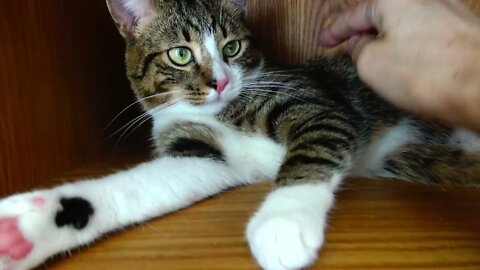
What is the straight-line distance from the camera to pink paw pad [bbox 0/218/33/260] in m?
0.65

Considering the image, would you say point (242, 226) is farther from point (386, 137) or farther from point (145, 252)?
point (386, 137)

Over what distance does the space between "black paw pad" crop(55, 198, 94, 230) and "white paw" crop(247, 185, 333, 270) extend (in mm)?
218

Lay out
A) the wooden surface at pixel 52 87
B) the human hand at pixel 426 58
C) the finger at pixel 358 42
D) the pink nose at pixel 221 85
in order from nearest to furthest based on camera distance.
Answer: the human hand at pixel 426 58 → the finger at pixel 358 42 → the wooden surface at pixel 52 87 → the pink nose at pixel 221 85

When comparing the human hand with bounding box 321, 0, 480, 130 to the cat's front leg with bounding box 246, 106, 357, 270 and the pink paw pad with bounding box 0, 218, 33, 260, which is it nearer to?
the cat's front leg with bounding box 246, 106, 357, 270

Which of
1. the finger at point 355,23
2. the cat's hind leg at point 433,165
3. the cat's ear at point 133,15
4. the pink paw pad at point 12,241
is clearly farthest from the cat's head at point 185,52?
the pink paw pad at point 12,241

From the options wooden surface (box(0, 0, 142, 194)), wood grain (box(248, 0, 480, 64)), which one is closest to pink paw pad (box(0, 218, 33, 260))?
wooden surface (box(0, 0, 142, 194))

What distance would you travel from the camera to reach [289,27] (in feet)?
4.64

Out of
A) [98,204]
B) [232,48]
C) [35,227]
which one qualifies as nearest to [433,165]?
[232,48]

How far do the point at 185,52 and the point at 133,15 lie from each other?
147 mm

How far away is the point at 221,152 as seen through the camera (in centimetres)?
108

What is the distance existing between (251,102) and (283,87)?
0.07 metres

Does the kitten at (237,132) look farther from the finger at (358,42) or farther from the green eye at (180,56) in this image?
the finger at (358,42)

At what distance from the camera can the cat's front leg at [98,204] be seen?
0.67 metres

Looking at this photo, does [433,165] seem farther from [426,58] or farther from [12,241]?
[12,241]
